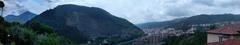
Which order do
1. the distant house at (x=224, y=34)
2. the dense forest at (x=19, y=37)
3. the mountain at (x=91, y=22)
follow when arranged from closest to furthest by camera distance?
the distant house at (x=224, y=34) → the dense forest at (x=19, y=37) → the mountain at (x=91, y=22)

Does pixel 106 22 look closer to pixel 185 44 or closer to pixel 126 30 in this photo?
pixel 126 30

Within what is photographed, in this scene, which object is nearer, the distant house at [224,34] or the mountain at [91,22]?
the distant house at [224,34]

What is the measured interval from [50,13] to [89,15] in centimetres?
2822

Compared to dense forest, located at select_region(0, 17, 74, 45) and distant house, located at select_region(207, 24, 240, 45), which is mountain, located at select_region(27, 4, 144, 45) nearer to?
dense forest, located at select_region(0, 17, 74, 45)

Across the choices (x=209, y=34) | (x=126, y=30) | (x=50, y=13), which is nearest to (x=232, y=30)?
(x=209, y=34)

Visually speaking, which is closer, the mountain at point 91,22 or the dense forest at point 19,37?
the dense forest at point 19,37

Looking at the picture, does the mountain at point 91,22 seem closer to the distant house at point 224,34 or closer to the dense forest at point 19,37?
the dense forest at point 19,37

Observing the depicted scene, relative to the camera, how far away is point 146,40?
12675cm

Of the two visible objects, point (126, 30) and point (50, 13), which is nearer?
point (50, 13)

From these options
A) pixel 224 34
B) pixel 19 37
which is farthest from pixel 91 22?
pixel 224 34

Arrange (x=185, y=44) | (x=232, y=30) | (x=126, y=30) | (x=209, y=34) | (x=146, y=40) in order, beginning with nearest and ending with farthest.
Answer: (x=232, y=30)
(x=209, y=34)
(x=185, y=44)
(x=146, y=40)
(x=126, y=30)

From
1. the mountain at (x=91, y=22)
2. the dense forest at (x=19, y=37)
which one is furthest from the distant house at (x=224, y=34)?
the mountain at (x=91, y=22)

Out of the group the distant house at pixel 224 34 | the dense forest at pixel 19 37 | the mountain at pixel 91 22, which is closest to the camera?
the distant house at pixel 224 34

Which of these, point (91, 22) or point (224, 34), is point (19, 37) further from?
point (91, 22)
